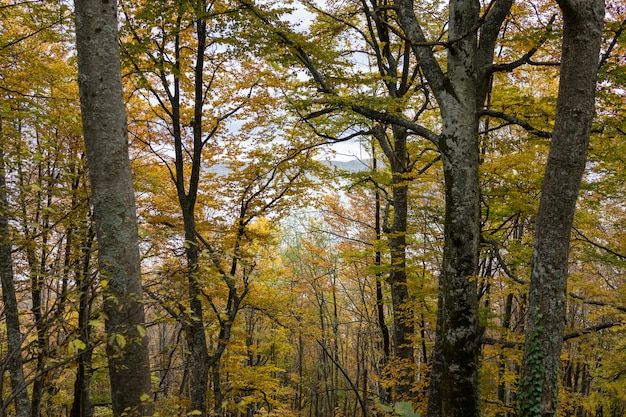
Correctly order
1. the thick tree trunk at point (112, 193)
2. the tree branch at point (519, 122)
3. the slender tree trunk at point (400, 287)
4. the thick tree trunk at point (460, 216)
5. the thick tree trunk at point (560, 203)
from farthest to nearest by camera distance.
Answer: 1. the slender tree trunk at point (400, 287)
2. the tree branch at point (519, 122)
3. the thick tree trunk at point (460, 216)
4. the thick tree trunk at point (560, 203)
5. the thick tree trunk at point (112, 193)

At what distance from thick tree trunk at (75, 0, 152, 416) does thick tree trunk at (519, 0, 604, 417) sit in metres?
2.92

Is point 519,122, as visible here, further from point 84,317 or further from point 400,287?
point 400,287

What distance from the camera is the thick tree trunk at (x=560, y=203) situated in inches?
114

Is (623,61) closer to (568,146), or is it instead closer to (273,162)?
(568,146)

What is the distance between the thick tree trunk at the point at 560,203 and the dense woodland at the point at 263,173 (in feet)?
0.04

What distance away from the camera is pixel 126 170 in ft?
6.90

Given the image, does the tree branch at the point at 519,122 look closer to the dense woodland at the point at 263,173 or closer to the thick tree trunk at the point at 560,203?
the dense woodland at the point at 263,173

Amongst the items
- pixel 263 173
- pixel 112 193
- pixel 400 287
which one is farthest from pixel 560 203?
pixel 263 173

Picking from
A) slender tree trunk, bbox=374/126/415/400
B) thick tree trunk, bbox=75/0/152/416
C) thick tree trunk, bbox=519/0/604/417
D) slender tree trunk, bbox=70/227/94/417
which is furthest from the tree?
slender tree trunk, bbox=374/126/415/400

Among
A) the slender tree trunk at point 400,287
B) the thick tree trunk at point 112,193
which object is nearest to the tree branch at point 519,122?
the slender tree trunk at point 400,287

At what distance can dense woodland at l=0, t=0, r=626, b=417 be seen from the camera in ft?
6.86

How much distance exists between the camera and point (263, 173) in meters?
8.55

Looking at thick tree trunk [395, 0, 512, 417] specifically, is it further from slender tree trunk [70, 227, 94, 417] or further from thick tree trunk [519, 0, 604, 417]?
slender tree trunk [70, 227, 94, 417]

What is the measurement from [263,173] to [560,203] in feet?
21.1
